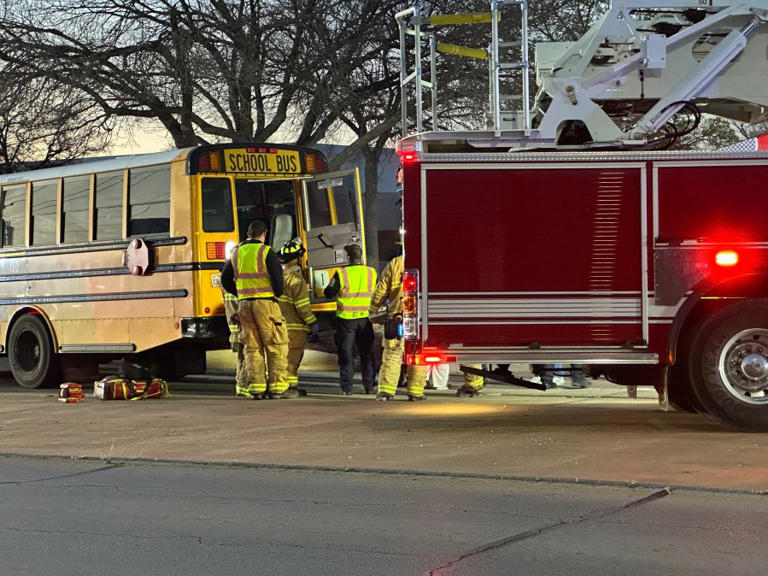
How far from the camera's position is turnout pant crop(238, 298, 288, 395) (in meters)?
13.9

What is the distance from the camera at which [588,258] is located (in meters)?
10.3

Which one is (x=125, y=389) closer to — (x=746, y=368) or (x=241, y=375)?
(x=241, y=375)

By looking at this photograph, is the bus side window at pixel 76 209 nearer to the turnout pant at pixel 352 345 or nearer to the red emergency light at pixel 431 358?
the turnout pant at pixel 352 345

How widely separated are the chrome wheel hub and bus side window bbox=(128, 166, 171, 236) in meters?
7.23

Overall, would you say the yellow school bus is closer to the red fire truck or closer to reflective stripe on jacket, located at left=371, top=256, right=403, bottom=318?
reflective stripe on jacket, located at left=371, top=256, right=403, bottom=318

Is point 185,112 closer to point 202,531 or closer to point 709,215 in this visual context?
point 709,215

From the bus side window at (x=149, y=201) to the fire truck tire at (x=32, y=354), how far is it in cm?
228

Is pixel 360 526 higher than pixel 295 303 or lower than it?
lower

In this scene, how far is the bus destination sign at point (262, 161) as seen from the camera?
15.1 metres

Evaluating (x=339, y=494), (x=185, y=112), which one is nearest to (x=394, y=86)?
(x=185, y=112)

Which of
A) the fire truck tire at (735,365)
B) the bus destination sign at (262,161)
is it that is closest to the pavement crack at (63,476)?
the fire truck tire at (735,365)

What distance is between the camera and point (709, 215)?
10164 millimetres

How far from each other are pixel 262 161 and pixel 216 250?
4.18 ft

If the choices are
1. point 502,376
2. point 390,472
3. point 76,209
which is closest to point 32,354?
point 76,209
